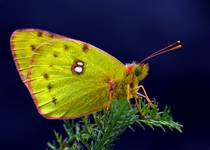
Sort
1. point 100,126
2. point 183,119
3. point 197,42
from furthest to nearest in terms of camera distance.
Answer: point 197,42
point 183,119
point 100,126

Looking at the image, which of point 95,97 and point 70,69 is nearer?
point 95,97

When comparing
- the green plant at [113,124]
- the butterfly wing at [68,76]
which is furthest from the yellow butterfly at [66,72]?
the green plant at [113,124]

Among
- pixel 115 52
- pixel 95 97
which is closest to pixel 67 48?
pixel 95 97

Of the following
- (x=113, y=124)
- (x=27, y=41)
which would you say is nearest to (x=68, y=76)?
(x=27, y=41)

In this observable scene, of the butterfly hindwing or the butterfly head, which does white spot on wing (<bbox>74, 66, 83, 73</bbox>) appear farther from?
the butterfly head

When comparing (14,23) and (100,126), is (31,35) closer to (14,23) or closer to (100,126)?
(100,126)

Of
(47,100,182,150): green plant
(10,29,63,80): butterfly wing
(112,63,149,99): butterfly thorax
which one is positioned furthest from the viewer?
(10,29,63,80): butterfly wing

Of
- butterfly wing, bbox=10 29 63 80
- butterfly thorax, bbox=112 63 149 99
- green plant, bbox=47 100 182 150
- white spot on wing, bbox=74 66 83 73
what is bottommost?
green plant, bbox=47 100 182 150

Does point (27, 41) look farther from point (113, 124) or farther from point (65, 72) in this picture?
point (113, 124)

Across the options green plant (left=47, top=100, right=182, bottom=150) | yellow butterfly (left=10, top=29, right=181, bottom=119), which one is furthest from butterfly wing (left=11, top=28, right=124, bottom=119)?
green plant (left=47, top=100, right=182, bottom=150)
